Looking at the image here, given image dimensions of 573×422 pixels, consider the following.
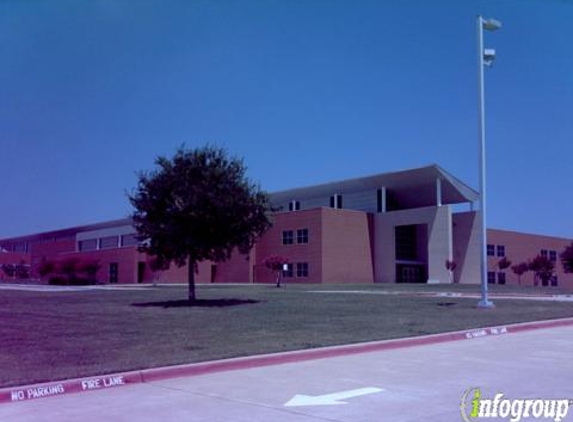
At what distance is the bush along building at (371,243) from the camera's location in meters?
64.6

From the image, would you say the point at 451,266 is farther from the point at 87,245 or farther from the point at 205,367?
the point at 87,245

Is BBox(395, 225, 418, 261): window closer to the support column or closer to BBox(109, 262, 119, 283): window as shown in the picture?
the support column

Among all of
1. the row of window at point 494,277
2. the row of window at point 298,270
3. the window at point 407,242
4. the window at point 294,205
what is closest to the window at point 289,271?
the row of window at point 298,270

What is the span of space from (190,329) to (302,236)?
5107cm

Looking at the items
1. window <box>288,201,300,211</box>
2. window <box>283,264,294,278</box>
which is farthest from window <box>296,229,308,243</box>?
window <box>288,201,300,211</box>

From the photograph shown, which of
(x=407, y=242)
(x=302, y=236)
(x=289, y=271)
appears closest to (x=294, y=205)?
(x=302, y=236)

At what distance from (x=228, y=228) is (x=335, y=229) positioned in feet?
132

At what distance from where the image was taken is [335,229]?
65.6 meters

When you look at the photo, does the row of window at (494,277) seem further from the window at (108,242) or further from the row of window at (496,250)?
the window at (108,242)

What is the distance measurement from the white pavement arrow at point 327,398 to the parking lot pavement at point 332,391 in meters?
0.01

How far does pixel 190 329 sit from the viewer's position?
53.2 feet

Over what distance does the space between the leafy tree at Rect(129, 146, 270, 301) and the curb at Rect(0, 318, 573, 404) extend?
11986 millimetres

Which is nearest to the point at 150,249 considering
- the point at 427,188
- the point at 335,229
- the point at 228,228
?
the point at 228,228

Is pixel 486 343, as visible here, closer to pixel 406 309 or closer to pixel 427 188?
pixel 406 309
